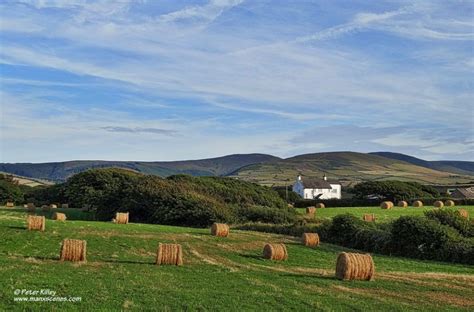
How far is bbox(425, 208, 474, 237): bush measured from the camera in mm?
40438

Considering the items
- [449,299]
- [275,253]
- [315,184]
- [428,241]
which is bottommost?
[449,299]

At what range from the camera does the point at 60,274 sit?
18.7m

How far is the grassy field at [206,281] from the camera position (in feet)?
50.7

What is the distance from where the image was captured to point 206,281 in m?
19.7

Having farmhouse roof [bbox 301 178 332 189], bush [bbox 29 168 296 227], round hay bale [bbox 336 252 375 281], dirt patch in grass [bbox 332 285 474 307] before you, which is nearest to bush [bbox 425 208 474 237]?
bush [bbox 29 168 296 227]

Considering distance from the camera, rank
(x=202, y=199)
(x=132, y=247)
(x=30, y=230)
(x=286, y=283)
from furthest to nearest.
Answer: (x=202, y=199)
(x=30, y=230)
(x=132, y=247)
(x=286, y=283)

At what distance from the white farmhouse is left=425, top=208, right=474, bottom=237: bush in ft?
317

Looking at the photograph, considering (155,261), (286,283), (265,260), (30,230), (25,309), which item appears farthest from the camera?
(30,230)

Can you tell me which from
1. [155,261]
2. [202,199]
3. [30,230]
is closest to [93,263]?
[155,261]

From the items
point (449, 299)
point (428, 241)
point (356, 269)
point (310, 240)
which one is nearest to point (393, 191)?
point (428, 241)

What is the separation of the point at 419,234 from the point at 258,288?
2221 centimetres

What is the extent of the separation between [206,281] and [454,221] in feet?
88.9

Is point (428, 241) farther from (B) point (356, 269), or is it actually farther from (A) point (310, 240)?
(B) point (356, 269)

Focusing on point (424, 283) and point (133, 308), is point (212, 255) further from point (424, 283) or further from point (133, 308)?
point (133, 308)
